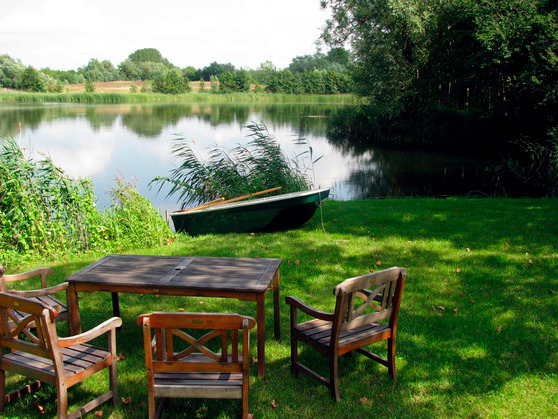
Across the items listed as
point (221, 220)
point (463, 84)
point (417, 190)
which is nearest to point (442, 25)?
point (463, 84)

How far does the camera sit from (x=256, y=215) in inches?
334

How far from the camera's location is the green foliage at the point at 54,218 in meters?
7.77

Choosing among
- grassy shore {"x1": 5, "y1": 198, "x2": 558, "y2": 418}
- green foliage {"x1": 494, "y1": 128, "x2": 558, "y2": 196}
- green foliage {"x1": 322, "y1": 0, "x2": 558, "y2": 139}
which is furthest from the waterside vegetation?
grassy shore {"x1": 5, "y1": 198, "x2": 558, "y2": 418}

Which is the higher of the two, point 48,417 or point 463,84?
point 463,84

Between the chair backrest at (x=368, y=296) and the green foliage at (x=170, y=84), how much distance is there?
88551 millimetres

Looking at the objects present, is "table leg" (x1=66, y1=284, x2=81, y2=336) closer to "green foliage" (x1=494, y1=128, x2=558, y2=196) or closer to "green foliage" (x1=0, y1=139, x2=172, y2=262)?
"green foliage" (x1=0, y1=139, x2=172, y2=262)

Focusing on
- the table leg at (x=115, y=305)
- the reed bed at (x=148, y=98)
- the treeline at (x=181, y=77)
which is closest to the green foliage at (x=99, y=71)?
the treeline at (x=181, y=77)

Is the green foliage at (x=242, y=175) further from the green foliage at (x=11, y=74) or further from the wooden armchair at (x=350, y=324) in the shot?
the green foliage at (x=11, y=74)

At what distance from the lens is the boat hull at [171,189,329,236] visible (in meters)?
8.23

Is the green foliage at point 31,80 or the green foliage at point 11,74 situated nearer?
the green foliage at point 31,80

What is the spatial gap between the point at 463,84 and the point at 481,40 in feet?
20.5

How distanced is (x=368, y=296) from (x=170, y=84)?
Answer: 89.0 m

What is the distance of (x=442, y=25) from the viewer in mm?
25906

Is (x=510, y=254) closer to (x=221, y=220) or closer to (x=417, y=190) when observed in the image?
(x=221, y=220)
